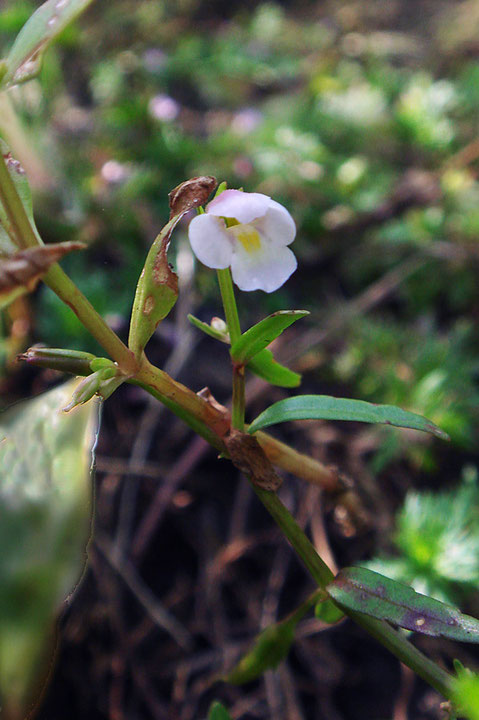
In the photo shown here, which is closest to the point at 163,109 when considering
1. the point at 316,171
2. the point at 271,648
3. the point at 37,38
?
the point at 316,171

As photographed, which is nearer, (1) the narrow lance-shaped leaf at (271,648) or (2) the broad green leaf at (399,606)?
(2) the broad green leaf at (399,606)

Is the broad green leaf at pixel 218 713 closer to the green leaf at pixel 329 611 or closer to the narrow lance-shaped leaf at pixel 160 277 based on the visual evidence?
the green leaf at pixel 329 611

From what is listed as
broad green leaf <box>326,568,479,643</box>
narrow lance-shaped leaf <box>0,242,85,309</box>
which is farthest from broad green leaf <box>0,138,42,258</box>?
broad green leaf <box>326,568,479,643</box>

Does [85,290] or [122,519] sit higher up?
[85,290]

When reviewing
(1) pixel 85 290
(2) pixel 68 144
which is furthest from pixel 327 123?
(1) pixel 85 290

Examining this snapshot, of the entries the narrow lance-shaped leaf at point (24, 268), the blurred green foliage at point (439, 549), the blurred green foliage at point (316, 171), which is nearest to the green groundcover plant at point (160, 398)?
the narrow lance-shaped leaf at point (24, 268)

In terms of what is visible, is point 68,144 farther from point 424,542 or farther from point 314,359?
point 424,542

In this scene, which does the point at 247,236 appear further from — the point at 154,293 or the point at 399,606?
the point at 399,606
